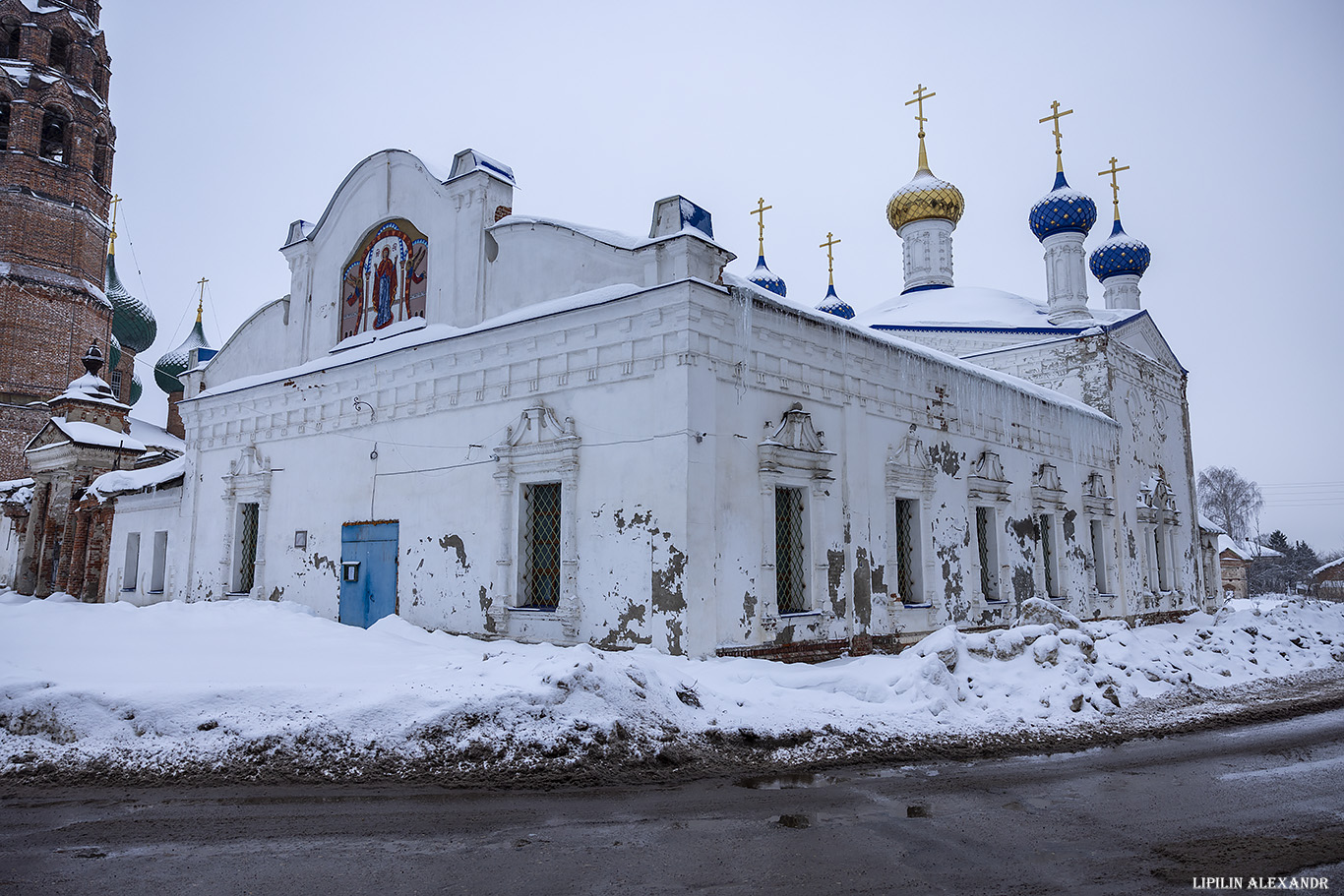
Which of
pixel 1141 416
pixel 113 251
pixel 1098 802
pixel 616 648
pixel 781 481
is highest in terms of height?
pixel 113 251

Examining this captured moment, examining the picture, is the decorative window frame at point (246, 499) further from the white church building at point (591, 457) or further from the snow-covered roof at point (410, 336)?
the snow-covered roof at point (410, 336)

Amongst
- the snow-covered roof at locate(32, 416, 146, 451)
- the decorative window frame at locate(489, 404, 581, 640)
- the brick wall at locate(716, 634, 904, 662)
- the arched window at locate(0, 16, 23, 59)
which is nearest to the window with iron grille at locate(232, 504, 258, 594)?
the decorative window frame at locate(489, 404, 581, 640)

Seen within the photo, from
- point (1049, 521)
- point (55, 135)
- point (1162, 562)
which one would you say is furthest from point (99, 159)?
point (1162, 562)

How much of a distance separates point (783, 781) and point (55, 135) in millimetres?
37185

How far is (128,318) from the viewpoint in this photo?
38.3 meters

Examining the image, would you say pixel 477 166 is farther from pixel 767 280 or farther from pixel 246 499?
pixel 767 280

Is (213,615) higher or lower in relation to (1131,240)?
lower

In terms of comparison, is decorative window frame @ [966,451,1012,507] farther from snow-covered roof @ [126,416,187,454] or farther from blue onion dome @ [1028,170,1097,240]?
snow-covered roof @ [126,416,187,454]

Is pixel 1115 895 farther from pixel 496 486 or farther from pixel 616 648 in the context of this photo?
pixel 496 486

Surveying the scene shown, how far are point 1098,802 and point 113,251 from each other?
42.5 meters

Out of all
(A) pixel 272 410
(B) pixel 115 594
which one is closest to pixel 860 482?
(A) pixel 272 410

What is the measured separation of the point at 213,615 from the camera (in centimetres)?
1126

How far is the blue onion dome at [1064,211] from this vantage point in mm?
22328

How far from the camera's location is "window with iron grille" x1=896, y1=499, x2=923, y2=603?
12578 mm
